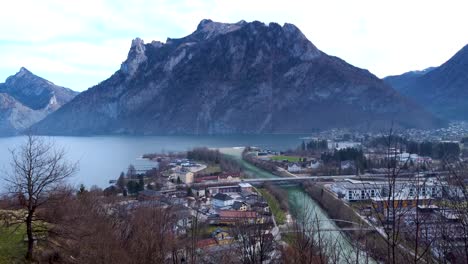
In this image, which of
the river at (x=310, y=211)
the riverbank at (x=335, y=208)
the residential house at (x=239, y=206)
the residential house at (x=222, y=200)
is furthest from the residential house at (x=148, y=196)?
the riverbank at (x=335, y=208)

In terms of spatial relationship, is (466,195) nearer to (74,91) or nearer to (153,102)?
(153,102)

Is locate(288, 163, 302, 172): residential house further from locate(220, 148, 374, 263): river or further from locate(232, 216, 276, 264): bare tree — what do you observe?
locate(232, 216, 276, 264): bare tree

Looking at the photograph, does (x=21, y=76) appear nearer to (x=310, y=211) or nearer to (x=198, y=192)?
(x=198, y=192)

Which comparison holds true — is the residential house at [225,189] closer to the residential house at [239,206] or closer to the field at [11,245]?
the residential house at [239,206]

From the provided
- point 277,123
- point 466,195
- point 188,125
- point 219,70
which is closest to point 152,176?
point 466,195

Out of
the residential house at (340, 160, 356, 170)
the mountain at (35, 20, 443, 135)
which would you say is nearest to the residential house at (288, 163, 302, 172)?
the residential house at (340, 160, 356, 170)

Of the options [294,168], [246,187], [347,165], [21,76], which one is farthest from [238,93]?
[21,76]

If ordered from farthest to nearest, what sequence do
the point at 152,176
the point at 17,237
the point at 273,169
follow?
the point at 273,169, the point at 152,176, the point at 17,237
